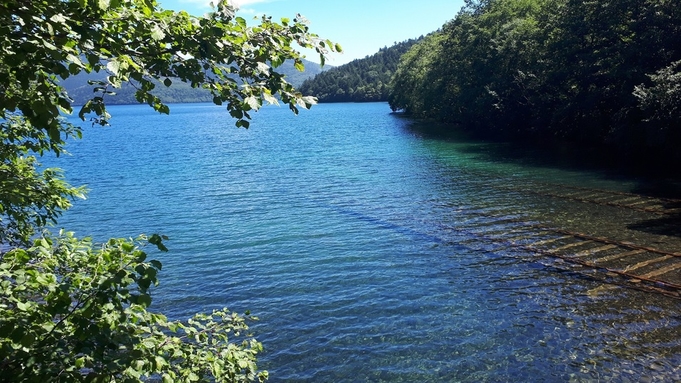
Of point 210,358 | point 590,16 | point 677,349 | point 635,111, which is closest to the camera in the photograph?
point 210,358

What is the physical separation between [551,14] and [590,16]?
29.5ft

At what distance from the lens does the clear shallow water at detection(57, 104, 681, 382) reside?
11664 millimetres

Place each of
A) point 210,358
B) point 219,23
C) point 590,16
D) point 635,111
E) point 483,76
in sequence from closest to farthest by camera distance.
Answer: point 219,23, point 210,358, point 635,111, point 590,16, point 483,76

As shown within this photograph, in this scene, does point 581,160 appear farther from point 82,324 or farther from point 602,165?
point 82,324

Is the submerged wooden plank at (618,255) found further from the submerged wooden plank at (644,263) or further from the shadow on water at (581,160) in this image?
the shadow on water at (581,160)

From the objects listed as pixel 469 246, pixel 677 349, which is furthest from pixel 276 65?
pixel 469 246

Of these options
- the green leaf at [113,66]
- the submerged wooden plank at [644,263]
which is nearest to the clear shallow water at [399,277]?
the submerged wooden plank at [644,263]

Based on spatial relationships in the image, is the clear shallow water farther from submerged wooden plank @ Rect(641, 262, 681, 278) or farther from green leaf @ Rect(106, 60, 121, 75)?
green leaf @ Rect(106, 60, 121, 75)

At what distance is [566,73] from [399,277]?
1589 inches

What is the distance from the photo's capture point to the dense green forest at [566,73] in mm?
36344

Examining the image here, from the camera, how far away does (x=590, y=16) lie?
1756 inches

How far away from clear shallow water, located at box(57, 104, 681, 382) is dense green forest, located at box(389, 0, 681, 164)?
7.07 meters

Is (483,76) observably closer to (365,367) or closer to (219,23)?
(365,367)

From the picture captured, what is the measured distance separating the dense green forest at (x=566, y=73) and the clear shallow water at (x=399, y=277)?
707 cm
